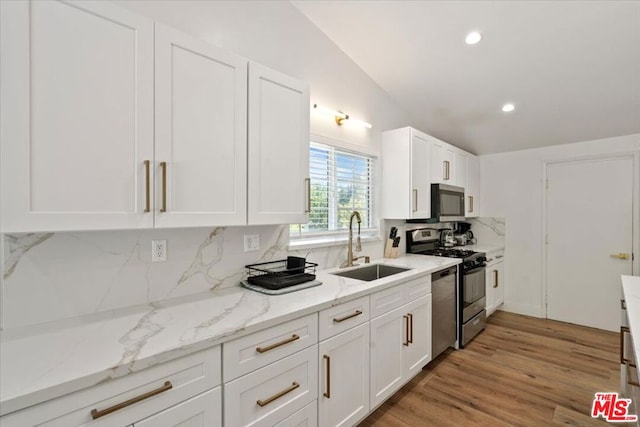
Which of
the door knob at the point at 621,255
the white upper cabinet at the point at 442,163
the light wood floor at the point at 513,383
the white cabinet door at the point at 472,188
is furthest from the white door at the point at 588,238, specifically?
the white upper cabinet at the point at 442,163

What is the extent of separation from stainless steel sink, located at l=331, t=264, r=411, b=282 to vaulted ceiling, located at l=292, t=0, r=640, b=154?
1.89 meters

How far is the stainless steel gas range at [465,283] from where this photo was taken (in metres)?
3.13

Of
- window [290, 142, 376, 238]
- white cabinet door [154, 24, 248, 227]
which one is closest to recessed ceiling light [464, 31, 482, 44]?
window [290, 142, 376, 238]

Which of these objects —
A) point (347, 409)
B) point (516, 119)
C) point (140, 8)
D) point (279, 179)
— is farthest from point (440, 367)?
point (140, 8)

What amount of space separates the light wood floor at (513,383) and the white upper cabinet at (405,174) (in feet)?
4.94

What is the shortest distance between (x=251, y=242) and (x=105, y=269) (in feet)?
2.74

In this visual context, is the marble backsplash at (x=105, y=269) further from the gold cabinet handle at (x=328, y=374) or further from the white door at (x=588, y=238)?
the white door at (x=588, y=238)

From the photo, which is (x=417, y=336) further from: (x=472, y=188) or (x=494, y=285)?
(x=472, y=188)

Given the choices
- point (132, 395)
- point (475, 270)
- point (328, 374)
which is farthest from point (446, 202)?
point (132, 395)

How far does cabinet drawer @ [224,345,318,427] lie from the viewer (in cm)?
127

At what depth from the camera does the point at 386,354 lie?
7.07 feet

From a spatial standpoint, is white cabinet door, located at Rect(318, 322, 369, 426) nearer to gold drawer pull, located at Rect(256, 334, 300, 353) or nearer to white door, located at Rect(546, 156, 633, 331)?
gold drawer pull, located at Rect(256, 334, 300, 353)

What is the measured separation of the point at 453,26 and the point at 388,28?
50 cm

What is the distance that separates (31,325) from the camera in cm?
127
